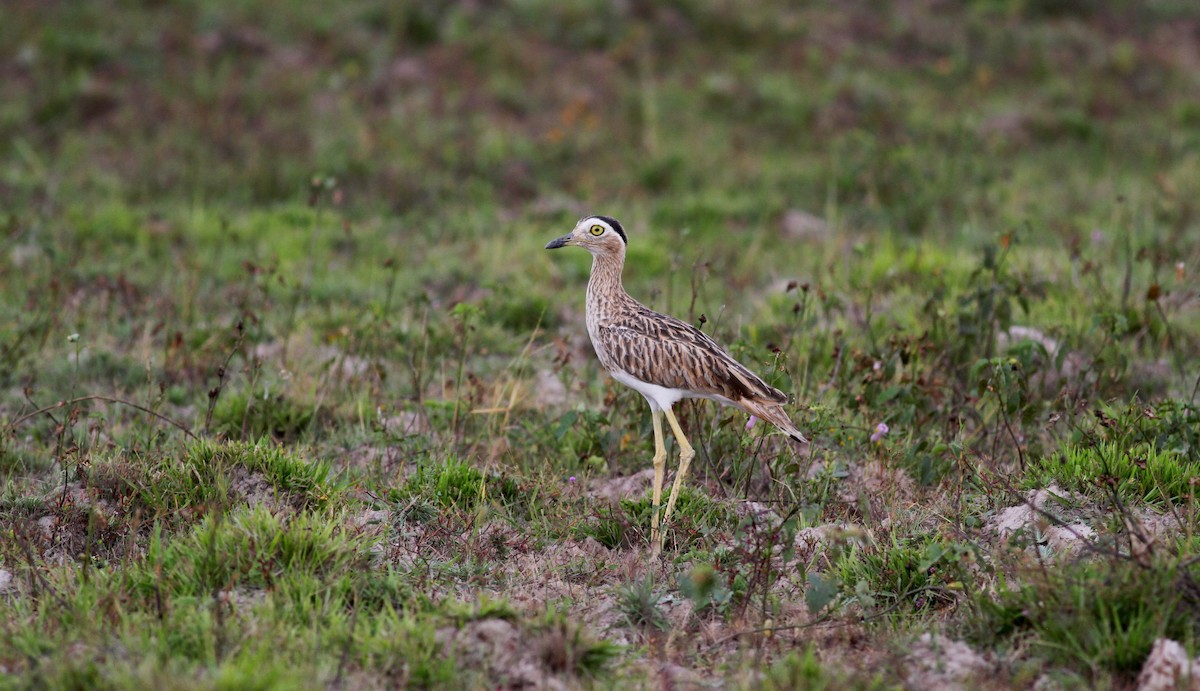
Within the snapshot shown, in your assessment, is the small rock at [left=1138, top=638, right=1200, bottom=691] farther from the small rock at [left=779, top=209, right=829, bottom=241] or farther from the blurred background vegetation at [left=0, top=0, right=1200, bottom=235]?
the small rock at [left=779, top=209, right=829, bottom=241]

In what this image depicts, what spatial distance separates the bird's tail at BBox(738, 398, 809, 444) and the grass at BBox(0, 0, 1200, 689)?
0.30 metres

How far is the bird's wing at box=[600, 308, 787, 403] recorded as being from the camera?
517 cm

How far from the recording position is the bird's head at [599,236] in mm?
5656

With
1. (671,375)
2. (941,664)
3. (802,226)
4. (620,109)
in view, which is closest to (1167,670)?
(941,664)

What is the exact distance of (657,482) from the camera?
207 inches

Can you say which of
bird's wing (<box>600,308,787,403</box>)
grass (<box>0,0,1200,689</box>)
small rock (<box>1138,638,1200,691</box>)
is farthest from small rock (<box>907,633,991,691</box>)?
bird's wing (<box>600,308,787,403</box>)

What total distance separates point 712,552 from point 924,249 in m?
4.45

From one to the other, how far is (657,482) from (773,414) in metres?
0.60

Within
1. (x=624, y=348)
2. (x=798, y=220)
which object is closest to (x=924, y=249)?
(x=798, y=220)

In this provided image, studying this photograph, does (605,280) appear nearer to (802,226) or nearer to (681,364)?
(681,364)

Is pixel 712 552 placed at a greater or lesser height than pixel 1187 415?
lesser

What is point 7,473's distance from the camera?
5547 mm

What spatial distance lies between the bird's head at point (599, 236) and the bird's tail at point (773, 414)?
3.40ft

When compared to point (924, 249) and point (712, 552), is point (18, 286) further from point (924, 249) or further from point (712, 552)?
point (924, 249)
